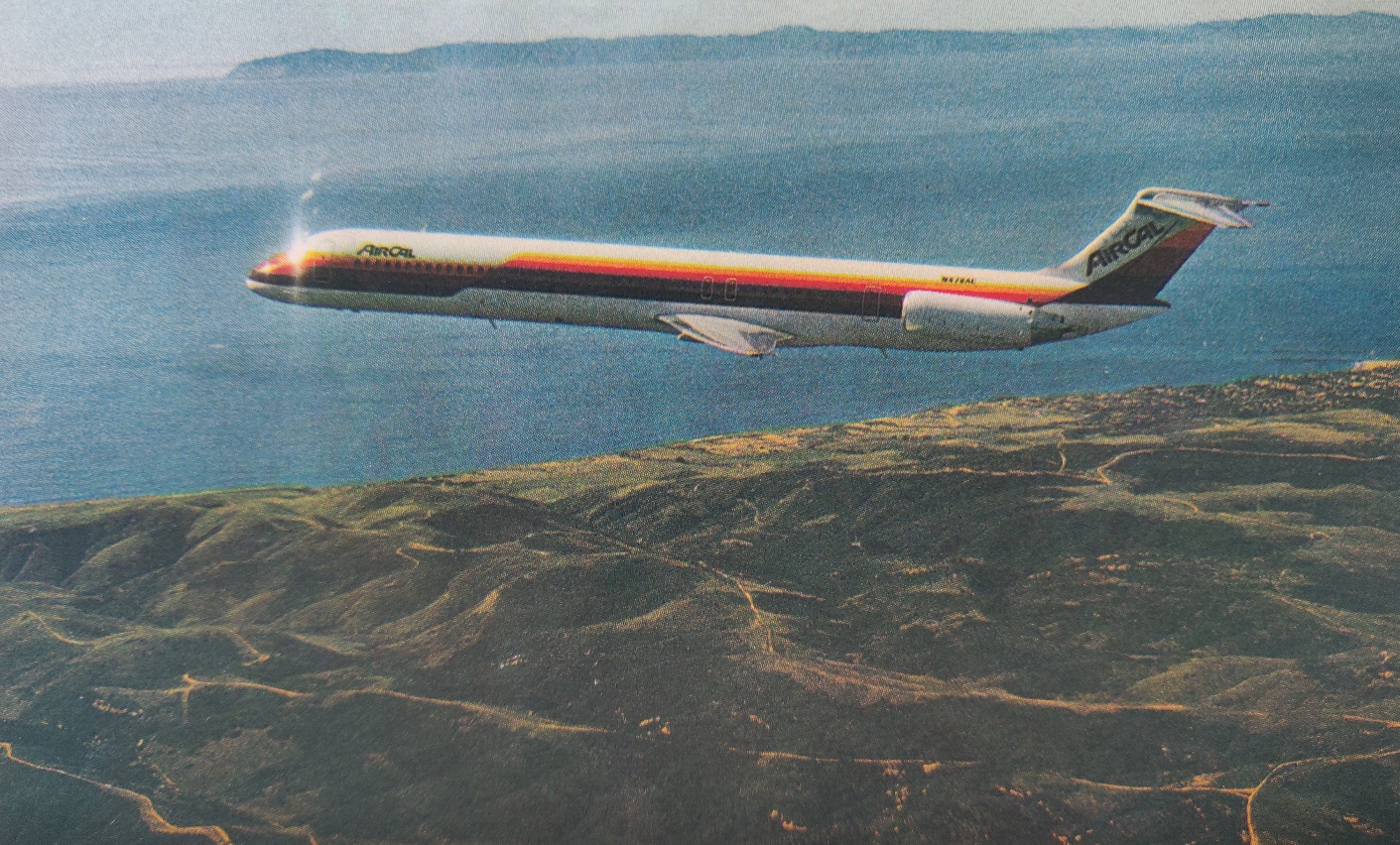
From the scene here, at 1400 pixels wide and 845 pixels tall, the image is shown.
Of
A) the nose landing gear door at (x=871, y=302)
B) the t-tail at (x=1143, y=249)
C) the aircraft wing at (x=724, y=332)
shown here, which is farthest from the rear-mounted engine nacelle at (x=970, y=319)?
the aircraft wing at (x=724, y=332)

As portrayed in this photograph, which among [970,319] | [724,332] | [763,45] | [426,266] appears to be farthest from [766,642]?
[763,45]

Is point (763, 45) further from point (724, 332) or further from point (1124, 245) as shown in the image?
point (1124, 245)

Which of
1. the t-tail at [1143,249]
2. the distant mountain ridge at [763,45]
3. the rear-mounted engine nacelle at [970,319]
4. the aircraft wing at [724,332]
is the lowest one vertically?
the aircraft wing at [724,332]

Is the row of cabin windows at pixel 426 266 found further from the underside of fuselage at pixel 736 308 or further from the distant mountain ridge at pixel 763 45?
the distant mountain ridge at pixel 763 45

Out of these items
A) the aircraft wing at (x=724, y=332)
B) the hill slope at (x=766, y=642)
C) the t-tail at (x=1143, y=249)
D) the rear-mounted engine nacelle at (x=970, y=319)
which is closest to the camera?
the hill slope at (x=766, y=642)

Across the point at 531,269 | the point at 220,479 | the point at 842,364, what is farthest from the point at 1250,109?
the point at 220,479

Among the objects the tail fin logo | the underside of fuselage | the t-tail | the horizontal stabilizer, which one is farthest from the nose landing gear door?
the horizontal stabilizer

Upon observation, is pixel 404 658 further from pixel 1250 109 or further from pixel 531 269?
pixel 1250 109
